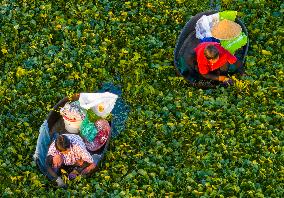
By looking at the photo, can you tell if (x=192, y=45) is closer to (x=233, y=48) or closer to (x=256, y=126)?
(x=233, y=48)

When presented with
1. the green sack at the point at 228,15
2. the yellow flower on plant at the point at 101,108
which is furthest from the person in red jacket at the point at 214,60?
the yellow flower on plant at the point at 101,108

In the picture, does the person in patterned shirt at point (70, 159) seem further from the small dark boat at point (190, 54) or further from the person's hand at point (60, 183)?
the small dark boat at point (190, 54)

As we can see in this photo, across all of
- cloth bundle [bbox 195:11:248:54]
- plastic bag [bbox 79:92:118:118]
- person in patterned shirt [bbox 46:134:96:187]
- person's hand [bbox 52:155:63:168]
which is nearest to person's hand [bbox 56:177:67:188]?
person in patterned shirt [bbox 46:134:96:187]

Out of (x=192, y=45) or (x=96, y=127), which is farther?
(x=192, y=45)

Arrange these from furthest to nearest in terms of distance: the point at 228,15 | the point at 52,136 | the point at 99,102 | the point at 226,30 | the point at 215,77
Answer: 1. the point at 228,15
2. the point at 226,30
3. the point at 215,77
4. the point at 52,136
5. the point at 99,102

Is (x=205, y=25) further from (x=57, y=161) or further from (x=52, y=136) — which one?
(x=57, y=161)

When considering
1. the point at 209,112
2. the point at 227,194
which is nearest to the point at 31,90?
the point at 209,112

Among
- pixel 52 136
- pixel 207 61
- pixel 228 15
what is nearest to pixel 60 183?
pixel 52 136
